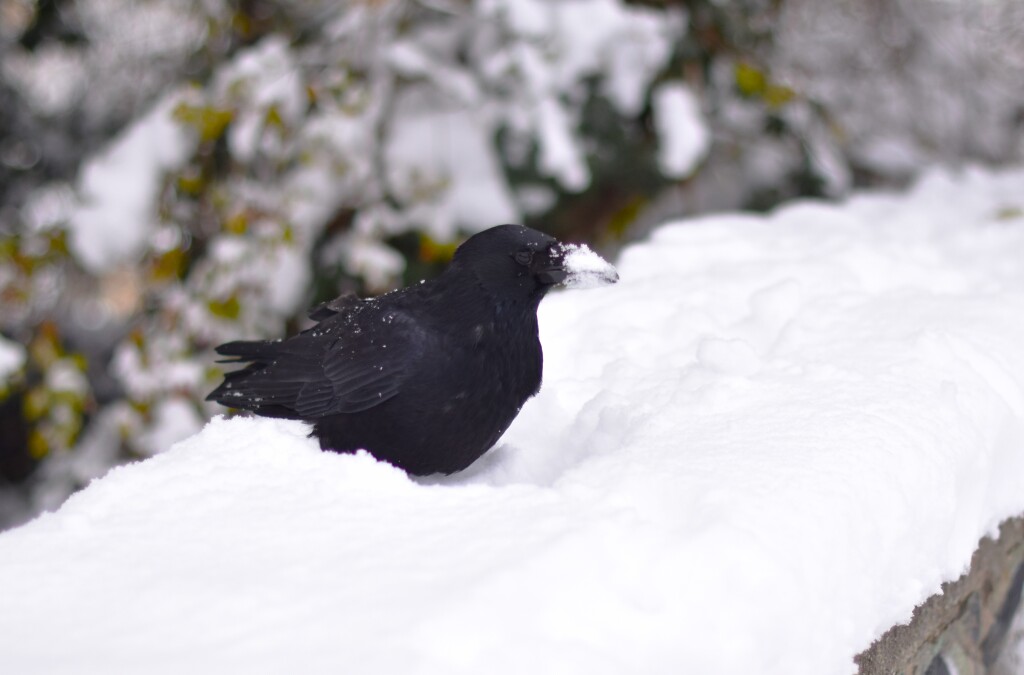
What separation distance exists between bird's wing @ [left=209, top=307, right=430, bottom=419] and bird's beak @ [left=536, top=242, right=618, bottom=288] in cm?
30

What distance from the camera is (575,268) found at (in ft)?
6.59

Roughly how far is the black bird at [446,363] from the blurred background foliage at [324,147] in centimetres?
181

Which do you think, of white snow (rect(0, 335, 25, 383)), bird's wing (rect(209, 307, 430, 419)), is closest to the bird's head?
bird's wing (rect(209, 307, 430, 419))

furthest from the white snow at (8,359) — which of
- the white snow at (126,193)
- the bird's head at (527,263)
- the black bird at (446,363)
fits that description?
the bird's head at (527,263)

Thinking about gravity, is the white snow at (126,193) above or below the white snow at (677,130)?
above

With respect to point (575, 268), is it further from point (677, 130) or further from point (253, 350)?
point (677, 130)

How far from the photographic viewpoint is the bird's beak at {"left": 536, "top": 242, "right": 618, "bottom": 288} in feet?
6.59

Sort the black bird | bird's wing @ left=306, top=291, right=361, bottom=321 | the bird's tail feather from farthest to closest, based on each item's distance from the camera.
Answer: bird's wing @ left=306, top=291, right=361, bottom=321, the bird's tail feather, the black bird

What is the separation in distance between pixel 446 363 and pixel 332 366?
0.30m

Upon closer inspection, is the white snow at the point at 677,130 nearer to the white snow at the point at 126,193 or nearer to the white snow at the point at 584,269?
the white snow at the point at 126,193

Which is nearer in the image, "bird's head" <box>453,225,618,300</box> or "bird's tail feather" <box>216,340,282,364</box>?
"bird's head" <box>453,225,618,300</box>

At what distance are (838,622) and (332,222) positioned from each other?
327 centimetres

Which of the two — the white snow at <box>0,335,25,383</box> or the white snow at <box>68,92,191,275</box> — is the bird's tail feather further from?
the white snow at <box>68,92,191,275</box>

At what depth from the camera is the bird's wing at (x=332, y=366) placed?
6.72ft
